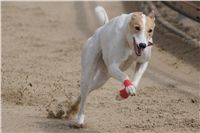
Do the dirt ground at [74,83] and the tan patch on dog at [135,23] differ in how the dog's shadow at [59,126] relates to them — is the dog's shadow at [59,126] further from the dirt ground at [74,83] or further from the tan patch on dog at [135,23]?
the tan patch on dog at [135,23]

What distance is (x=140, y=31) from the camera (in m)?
5.25

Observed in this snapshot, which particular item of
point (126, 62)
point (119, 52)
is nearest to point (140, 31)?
point (119, 52)

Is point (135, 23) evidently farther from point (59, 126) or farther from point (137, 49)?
point (59, 126)

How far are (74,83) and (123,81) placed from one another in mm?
2882

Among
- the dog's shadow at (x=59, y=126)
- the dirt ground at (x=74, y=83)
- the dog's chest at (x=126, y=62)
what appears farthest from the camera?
the dirt ground at (x=74, y=83)

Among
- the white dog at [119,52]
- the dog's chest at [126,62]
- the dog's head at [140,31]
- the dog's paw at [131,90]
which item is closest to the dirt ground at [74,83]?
the white dog at [119,52]

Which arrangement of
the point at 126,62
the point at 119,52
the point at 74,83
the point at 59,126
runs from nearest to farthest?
the point at 119,52
the point at 126,62
the point at 59,126
the point at 74,83

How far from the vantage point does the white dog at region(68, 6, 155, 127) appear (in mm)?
5273

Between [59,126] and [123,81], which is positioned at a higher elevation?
[123,81]

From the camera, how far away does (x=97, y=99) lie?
736cm

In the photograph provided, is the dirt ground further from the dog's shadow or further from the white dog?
the white dog

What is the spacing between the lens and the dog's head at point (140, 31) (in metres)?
5.21

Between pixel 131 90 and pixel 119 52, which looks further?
pixel 119 52

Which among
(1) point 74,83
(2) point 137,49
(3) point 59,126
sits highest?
(2) point 137,49
